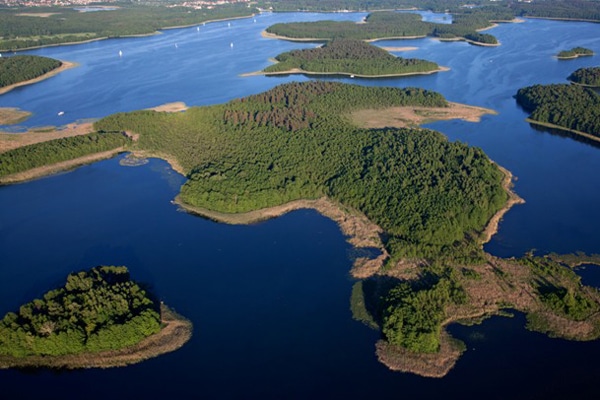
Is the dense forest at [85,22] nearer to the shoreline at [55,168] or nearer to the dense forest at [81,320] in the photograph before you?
the shoreline at [55,168]

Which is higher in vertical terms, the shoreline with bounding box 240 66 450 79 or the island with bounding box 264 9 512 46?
the island with bounding box 264 9 512 46

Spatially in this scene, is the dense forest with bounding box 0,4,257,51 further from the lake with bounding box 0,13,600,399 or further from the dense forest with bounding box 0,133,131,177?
the dense forest with bounding box 0,133,131,177

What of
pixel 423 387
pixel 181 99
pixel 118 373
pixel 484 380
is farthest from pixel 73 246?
pixel 181 99

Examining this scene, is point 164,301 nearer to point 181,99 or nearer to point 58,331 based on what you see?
point 58,331

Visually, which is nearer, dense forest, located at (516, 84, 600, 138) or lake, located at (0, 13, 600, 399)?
lake, located at (0, 13, 600, 399)

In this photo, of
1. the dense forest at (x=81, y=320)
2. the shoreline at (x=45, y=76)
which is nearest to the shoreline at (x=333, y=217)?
the dense forest at (x=81, y=320)

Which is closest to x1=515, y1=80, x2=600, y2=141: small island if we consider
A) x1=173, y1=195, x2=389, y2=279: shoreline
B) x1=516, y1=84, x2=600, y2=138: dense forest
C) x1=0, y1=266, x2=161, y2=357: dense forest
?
x1=516, y1=84, x2=600, y2=138: dense forest

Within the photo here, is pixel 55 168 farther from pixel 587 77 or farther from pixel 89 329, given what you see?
pixel 587 77
